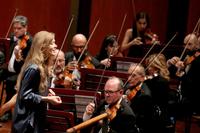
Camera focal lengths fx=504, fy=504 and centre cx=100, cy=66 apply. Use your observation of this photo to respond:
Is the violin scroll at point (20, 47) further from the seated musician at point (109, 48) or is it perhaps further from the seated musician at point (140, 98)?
the seated musician at point (140, 98)

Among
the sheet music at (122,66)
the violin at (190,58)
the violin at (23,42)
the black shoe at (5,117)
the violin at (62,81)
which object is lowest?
the black shoe at (5,117)

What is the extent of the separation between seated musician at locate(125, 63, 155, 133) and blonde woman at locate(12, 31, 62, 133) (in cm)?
108

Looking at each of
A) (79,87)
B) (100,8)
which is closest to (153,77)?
(79,87)

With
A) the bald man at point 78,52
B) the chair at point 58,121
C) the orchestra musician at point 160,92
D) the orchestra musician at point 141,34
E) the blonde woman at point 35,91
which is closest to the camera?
the blonde woman at point 35,91

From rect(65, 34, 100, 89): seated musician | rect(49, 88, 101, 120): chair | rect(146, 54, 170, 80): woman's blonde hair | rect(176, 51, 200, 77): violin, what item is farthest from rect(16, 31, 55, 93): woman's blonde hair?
rect(176, 51, 200, 77): violin

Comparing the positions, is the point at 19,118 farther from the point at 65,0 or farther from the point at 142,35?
the point at 65,0

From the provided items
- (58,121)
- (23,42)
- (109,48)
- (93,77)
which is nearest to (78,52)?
(109,48)

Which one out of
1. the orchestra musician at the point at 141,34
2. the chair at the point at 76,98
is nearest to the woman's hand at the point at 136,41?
the orchestra musician at the point at 141,34

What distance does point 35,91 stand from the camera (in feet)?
11.8

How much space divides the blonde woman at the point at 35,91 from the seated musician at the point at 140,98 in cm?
108

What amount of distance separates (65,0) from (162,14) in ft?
5.30

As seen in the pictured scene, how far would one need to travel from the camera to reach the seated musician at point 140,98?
446cm

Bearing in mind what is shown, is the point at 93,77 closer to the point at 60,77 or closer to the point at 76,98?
the point at 60,77

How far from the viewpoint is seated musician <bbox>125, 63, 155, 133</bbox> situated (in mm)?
4465
